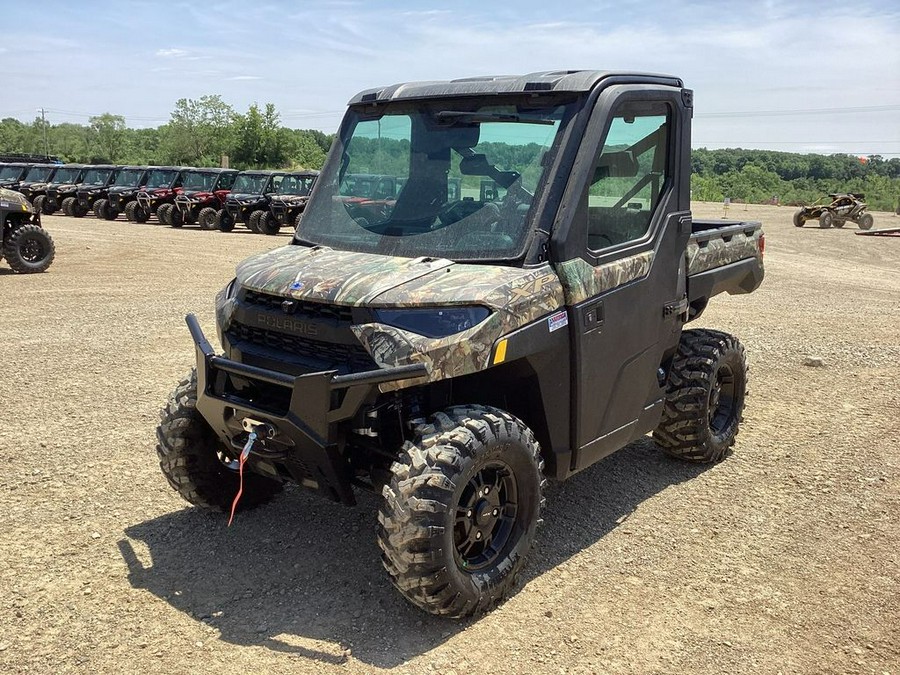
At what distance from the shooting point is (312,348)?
12.3ft

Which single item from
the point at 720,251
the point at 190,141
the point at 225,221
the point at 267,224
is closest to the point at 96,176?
the point at 225,221

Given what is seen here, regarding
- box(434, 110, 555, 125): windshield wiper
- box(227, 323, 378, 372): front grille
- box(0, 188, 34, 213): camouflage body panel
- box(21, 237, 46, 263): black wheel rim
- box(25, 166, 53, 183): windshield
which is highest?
box(25, 166, 53, 183): windshield

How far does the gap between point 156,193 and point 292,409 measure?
24.7 m

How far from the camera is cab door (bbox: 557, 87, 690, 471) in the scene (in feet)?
13.1

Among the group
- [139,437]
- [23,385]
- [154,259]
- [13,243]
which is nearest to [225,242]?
[154,259]

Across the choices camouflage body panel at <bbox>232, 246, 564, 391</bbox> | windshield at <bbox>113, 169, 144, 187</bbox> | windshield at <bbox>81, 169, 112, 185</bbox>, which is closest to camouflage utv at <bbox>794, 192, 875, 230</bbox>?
windshield at <bbox>113, 169, 144, 187</bbox>

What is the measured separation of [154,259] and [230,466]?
13.8 metres

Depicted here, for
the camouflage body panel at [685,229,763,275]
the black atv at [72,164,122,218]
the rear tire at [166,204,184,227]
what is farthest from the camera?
the black atv at [72,164,122,218]

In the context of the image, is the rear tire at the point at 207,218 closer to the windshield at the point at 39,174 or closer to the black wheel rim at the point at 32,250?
the windshield at the point at 39,174

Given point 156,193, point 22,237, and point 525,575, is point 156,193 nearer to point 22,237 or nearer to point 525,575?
point 22,237

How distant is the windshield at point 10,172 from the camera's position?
30.0m

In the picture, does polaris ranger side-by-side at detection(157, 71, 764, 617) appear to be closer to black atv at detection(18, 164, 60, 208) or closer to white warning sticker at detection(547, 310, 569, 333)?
white warning sticker at detection(547, 310, 569, 333)

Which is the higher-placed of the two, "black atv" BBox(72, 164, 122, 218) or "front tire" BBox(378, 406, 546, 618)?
"black atv" BBox(72, 164, 122, 218)

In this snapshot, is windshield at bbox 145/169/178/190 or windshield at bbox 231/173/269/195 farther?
windshield at bbox 145/169/178/190
